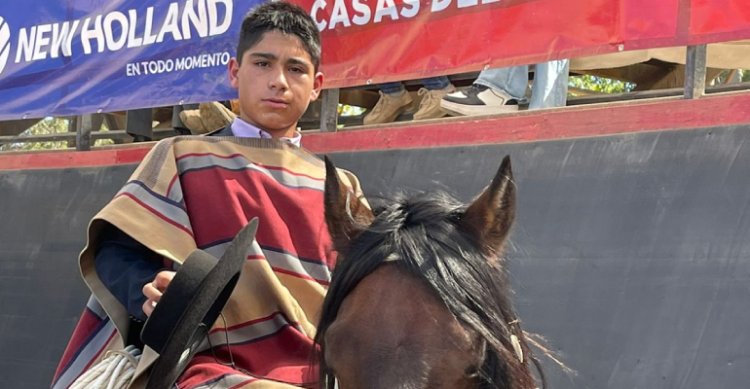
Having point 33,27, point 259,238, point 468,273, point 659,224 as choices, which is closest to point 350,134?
point 659,224

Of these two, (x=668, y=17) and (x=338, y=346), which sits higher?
(x=668, y=17)

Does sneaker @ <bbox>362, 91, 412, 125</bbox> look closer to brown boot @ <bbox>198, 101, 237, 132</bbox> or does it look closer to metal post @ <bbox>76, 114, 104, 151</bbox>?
brown boot @ <bbox>198, 101, 237, 132</bbox>

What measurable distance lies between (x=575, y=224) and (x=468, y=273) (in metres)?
2.87

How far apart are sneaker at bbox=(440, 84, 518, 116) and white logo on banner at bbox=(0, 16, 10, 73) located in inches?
141

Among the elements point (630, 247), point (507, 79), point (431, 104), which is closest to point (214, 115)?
point (431, 104)

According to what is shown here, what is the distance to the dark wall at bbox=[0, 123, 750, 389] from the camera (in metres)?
4.62

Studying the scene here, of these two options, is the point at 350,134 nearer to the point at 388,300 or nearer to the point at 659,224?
the point at 659,224

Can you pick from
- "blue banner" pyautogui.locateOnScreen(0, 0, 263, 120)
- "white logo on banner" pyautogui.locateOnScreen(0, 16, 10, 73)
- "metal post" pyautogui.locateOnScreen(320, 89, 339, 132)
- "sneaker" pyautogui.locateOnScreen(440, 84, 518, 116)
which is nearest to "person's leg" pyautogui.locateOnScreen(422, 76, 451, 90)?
"sneaker" pyautogui.locateOnScreen(440, 84, 518, 116)

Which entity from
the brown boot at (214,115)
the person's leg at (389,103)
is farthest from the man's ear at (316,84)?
the brown boot at (214,115)

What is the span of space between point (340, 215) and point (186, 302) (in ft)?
1.41

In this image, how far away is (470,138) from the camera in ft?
18.7

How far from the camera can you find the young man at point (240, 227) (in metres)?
2.97

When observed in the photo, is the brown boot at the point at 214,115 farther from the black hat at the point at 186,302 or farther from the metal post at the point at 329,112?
the black hat at the point at 186,302

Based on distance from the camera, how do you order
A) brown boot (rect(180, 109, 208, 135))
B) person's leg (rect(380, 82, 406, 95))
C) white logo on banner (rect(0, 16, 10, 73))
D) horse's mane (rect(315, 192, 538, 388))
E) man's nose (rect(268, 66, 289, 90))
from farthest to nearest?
white logo on banner (rect(0, 16, 10, 73)) < brown boot (rect(180, 109, 208, 135)) < person's leg (rect(380, 82, 406, 95)) < man's nose (rect(268, 66, 289, 90)) < horse's mane (rect(315, 192, 538, 388))
